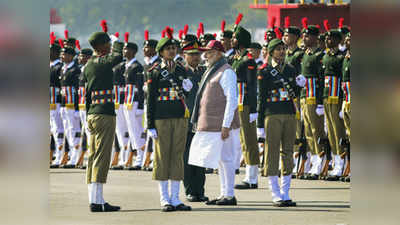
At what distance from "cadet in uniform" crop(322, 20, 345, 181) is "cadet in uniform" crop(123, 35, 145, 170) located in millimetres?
3333

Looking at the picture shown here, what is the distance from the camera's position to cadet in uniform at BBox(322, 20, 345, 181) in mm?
12406

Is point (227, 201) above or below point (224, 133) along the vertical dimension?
below

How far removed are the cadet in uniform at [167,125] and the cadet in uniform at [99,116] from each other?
426mm

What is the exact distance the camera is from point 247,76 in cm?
1176

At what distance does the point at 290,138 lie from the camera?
32.4 ft

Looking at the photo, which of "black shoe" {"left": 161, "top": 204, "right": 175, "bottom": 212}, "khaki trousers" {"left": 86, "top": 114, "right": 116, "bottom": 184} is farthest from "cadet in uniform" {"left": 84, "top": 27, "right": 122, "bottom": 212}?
"black shoe" {"left": 161, "top": 204, "right": 175, "bottom": 212}

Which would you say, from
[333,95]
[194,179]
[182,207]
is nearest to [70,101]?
[333,95]

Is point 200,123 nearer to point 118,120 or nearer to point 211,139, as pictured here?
point 211,139

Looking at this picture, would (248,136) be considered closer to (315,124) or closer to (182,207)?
(315,124)

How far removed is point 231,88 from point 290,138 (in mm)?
928

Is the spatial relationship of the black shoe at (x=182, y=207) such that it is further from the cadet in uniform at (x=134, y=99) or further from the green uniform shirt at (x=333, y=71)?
the cadet in uniform at (x=134, y=99)

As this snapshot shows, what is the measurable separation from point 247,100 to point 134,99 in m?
3.32

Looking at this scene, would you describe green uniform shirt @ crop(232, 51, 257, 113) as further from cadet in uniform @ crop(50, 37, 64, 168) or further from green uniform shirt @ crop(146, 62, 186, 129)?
cadet in uniform @ crop(50, 37, 64, 168)

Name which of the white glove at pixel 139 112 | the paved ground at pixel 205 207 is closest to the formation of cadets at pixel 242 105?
the white glove at pixel 139 112
